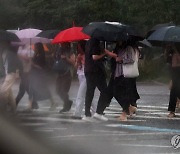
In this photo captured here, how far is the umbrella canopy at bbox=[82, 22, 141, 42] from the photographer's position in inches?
352

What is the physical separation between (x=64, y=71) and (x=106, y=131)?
2676 millimetres

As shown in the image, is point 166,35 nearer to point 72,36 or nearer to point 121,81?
point 121,81

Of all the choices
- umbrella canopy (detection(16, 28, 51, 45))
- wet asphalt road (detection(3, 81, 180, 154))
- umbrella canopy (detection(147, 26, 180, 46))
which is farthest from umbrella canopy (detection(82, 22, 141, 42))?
umbrella canopy (detection(16, 28, 51, 45))

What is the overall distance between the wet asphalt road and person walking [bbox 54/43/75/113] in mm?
273

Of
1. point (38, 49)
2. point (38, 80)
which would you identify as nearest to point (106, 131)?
point (38, 80)

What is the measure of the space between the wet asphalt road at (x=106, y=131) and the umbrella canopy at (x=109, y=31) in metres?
1.56

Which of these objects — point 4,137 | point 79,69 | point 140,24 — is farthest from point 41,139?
point 140,24

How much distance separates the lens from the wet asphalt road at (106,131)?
6.86 metres

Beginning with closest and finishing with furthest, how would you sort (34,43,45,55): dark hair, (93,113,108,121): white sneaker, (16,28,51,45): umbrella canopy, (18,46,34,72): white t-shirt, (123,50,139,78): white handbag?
(123,50,139,78): white handbag → (93,113,108,121): white sneaker → (18,46,34,72): white t-shirt → (34,43,45,55): dark hair → (16,28,51,45): umbrella canopy

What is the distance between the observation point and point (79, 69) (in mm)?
9758

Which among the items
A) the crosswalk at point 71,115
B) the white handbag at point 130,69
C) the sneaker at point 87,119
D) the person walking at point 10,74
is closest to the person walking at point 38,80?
the crosswalk at point 71,115

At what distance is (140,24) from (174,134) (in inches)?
669

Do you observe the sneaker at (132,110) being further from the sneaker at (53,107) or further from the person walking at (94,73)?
the sneaker at (53,107)

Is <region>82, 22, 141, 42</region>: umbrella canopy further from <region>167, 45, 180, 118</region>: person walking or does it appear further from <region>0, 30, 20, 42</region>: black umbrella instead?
<region>0, 30, 20, 42</region>: black umbrella
